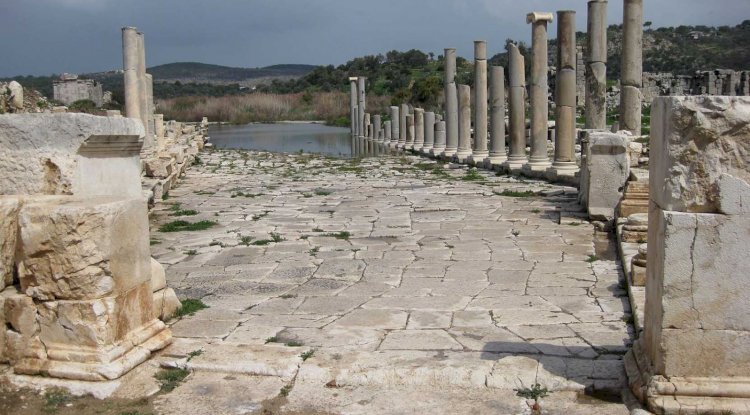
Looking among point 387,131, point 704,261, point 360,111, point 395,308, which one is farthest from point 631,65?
point 360,111

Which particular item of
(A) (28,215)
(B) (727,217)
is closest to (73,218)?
(A) (28,215)

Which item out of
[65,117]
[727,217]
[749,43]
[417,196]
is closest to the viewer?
[727,217]

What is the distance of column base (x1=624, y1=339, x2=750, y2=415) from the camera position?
3.87m

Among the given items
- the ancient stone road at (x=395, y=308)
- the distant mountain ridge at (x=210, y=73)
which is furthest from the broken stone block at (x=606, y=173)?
the distant mountain ridge at (x=210, y=73)

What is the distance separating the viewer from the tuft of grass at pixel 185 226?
1070 cm

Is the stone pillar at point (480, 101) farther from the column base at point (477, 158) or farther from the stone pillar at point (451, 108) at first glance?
the stone pillar at point (451, 108)

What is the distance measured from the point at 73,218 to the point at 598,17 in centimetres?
1483

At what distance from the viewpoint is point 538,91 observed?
18.6 metres

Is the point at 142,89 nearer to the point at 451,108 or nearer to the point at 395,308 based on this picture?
the point at 451,108

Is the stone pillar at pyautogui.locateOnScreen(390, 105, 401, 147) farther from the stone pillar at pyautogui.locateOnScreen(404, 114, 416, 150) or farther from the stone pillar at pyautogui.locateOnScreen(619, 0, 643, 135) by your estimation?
the stone pillar at pyautogui.locateOnScreen(619, 0, 643, 135)

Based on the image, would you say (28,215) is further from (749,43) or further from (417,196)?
(749,43)

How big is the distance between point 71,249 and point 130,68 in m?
16.7

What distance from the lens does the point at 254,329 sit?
581 centimetres

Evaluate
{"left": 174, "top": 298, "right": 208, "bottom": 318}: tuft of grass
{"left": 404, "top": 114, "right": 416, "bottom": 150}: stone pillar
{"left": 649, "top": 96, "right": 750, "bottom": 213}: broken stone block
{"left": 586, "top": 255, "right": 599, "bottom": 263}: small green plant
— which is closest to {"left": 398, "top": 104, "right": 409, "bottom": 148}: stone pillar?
{"left": 404, "top": 114, "right": 416, "bottom": 150}: stone pillar
